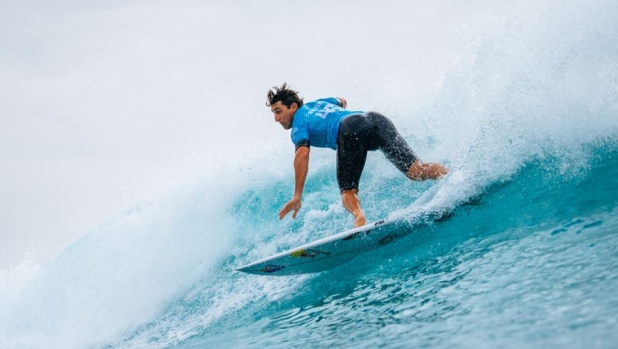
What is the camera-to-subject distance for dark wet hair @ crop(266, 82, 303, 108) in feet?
16.0

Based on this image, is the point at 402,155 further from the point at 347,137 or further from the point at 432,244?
the point at 432,244

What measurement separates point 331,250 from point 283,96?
5.11 feet

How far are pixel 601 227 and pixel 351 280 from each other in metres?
1.95

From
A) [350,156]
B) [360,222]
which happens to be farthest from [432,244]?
[350,156]

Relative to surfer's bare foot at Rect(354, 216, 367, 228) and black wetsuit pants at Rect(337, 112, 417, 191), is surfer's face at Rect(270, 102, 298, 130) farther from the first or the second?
surfer's bare foot at Rect(354, 216, 367, 228)

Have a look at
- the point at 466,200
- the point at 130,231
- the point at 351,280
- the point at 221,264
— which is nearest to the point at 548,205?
the point at 466,200

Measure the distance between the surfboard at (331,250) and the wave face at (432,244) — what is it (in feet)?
0.37

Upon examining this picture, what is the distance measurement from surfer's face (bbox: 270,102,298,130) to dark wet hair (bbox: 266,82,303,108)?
0.10 ft

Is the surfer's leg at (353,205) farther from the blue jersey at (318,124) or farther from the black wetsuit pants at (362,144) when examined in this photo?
the blue jersey at (318,124)

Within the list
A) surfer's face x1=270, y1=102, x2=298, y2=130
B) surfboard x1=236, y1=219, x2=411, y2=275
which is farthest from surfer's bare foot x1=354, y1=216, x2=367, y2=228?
surfer's face x1=270, y1=102, x2=298, y2=130

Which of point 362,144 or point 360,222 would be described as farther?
point 362,144

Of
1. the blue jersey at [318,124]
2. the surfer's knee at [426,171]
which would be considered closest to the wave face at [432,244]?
the surfer's knee at [426,171]

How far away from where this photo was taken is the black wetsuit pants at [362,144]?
466 cm

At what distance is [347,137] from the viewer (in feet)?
15.3
